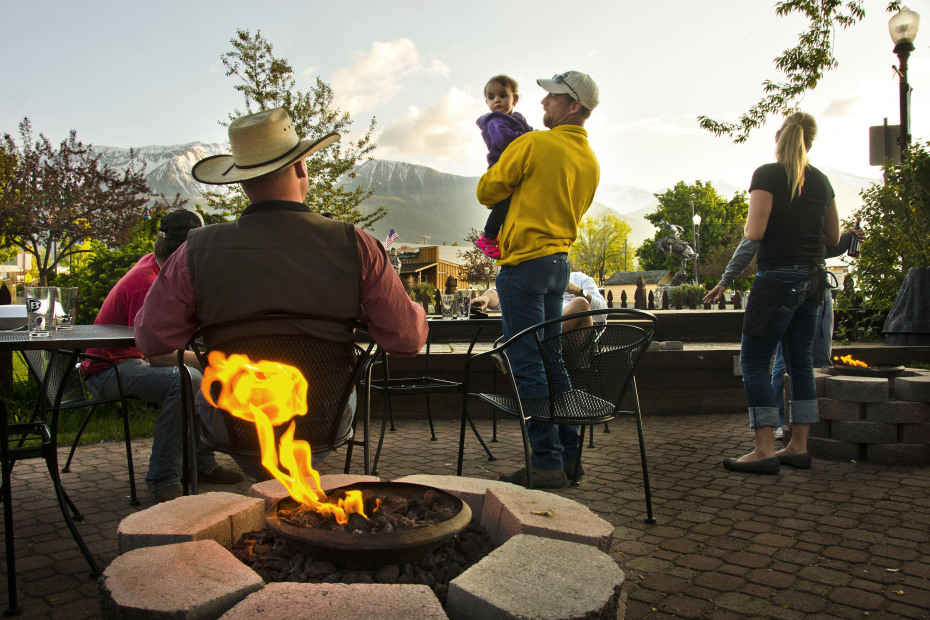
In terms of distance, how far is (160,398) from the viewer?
374 centimetres

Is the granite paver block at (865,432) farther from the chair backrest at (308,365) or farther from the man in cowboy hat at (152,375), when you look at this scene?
the man in cowboy hat at (152,375)

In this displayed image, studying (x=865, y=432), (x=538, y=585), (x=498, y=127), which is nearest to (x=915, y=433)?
(x=865, y=432)

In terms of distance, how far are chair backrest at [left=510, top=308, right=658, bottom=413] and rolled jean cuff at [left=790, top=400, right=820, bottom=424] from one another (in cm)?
165

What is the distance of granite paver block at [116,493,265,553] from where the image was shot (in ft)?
6.06

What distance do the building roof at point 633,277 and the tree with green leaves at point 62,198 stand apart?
205 feet

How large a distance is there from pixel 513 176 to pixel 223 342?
2033 millimetres

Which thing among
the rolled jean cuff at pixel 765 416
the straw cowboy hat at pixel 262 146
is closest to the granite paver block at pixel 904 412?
the rolled jean cuff at pixel 765 416

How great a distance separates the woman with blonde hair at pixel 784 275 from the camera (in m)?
4.03

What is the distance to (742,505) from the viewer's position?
356cm

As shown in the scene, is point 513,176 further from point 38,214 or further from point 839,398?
point 38,214

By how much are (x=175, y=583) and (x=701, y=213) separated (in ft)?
230

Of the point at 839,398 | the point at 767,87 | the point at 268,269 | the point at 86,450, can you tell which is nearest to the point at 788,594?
the point at 268,269

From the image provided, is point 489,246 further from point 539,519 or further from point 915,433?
point 915,433

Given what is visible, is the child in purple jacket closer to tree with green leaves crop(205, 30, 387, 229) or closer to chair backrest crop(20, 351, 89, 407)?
chair backrest crop(20, 351, 89, 407)
